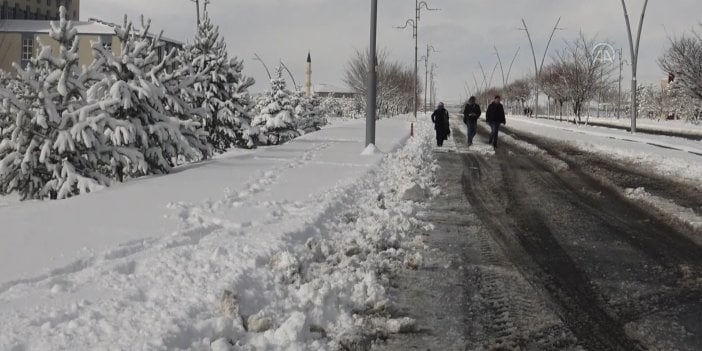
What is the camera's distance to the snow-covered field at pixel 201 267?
3.27 meters

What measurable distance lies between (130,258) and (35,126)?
259 inches

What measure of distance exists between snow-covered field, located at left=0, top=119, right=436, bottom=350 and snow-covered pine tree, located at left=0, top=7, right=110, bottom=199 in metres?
1.74

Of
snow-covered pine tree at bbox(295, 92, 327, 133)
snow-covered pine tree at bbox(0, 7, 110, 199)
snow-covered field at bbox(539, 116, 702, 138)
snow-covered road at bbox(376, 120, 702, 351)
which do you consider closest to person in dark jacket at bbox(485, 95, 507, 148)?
snow-covered road at bbox(376, 120, 702, 351)

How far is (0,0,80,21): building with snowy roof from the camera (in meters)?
71.9

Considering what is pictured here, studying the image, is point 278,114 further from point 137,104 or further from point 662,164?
point 662,164

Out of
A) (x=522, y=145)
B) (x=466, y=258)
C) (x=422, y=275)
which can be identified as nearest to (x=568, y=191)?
(x=466, y=258)

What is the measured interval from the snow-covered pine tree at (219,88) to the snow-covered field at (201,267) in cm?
1303

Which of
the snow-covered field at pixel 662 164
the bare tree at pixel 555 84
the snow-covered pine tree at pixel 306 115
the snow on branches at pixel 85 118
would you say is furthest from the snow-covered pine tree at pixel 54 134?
the bare tree at pixel 555 84

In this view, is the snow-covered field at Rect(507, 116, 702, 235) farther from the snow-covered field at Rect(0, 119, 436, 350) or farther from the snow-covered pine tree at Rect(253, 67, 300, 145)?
the snow-covered pine tree at Rect(253, 67, 300, 145)

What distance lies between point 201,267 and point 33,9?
85.6m

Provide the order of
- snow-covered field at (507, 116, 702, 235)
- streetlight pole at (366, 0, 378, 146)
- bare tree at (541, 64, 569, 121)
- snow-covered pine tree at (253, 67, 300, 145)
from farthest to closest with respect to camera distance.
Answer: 1. bare tree at (541, 64, 569, 121)
2. snow-covered pine tree at (253, 67, 300, 145)
3. streetlight pole at (366, 0, 378, 146)
4. snow-covered field at (507, 116, 702, 235)

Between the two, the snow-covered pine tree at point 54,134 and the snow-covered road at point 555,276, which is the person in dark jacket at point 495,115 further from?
the snow-covered pine tree at point 54,134

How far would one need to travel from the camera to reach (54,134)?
31.9ft

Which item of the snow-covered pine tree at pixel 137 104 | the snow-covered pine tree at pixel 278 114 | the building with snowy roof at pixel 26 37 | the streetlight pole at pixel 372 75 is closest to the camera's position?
the snow-covered pine tree at pixel 137 104
